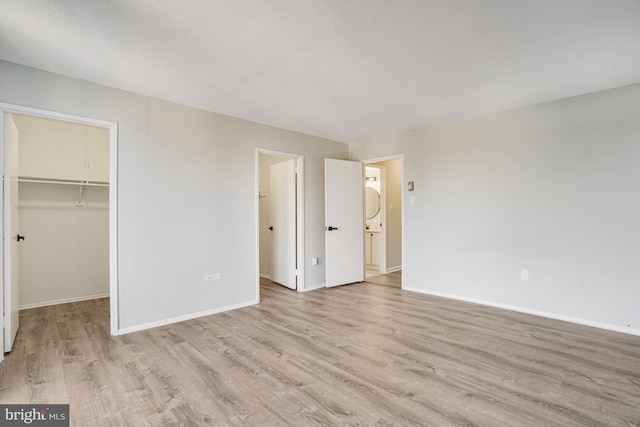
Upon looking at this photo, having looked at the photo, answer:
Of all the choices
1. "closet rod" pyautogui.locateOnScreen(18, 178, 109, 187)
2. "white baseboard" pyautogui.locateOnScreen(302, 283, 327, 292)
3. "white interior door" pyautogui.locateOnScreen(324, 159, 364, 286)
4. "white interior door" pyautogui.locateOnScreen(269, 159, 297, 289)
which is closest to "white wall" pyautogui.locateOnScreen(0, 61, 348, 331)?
"white interior door" pyautogui.locateOnScreen(269, 159, 297, 289)

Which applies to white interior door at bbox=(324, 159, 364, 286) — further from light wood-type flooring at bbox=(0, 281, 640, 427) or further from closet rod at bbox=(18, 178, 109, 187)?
closet rod at bbox=(18, 178, 109, 187)

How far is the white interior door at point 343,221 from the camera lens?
4.87 m

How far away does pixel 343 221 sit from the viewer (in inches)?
198

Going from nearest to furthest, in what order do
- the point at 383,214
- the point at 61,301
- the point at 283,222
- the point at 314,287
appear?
the point at 61,301 < the point at 314,287 < the point at 283,222 < the point at 383,214

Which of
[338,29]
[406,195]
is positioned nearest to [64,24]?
[338,29]

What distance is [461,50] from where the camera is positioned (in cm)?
233

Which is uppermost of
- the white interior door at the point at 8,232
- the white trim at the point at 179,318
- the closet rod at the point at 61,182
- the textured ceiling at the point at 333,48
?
the textured ceiling at the point at 333,48

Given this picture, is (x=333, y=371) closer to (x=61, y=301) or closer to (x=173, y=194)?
(x=173, y=194)

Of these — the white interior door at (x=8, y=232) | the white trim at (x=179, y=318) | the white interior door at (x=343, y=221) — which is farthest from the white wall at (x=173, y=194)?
the white interior door at (x=343, y=221)

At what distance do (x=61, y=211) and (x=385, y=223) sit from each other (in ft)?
16.9

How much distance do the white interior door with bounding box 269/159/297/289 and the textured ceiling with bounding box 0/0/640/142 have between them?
161 centimetres

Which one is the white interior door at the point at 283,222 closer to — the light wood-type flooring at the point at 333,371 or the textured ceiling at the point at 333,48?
the light wood-type flooring at the point at 333,371

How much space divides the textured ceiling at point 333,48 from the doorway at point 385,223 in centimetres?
269

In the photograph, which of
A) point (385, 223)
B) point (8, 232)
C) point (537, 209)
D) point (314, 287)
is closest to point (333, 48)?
point (537, 209)
